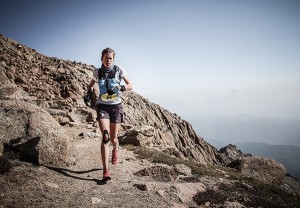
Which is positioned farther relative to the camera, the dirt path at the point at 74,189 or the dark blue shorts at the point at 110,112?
the dark blue shorts at the point at 110,112

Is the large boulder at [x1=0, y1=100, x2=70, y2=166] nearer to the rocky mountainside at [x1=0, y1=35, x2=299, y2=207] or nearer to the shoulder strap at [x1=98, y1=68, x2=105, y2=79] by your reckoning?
the rocky mountainside at [x1=0, y1=35, x2=299, y2=207]

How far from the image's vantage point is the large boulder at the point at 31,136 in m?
7.48

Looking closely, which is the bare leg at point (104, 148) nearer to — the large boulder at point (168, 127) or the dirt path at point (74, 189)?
the dirt path at point (74, 189)

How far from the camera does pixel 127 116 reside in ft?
109

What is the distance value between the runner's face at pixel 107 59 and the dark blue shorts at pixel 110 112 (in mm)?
1473

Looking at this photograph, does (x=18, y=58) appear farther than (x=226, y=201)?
Yes

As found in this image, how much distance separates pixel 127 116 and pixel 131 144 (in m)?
18.9

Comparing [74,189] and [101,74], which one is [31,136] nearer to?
[74,189]

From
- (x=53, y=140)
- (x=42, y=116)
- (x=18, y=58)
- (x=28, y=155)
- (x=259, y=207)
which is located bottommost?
(x=259, y=207)

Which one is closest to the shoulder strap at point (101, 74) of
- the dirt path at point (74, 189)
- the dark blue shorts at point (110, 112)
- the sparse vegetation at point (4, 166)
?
the dark blue shorts at point (110, 112)

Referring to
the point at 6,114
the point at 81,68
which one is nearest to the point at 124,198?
the point at 6,114

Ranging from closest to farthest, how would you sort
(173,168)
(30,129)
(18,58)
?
1. (30,129)
2. (173,168)
3. (18,58)

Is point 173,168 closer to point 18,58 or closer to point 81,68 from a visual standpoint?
point 18,58

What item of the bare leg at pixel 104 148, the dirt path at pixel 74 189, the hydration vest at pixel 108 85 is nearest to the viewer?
the dirt path at pixel 74 189
